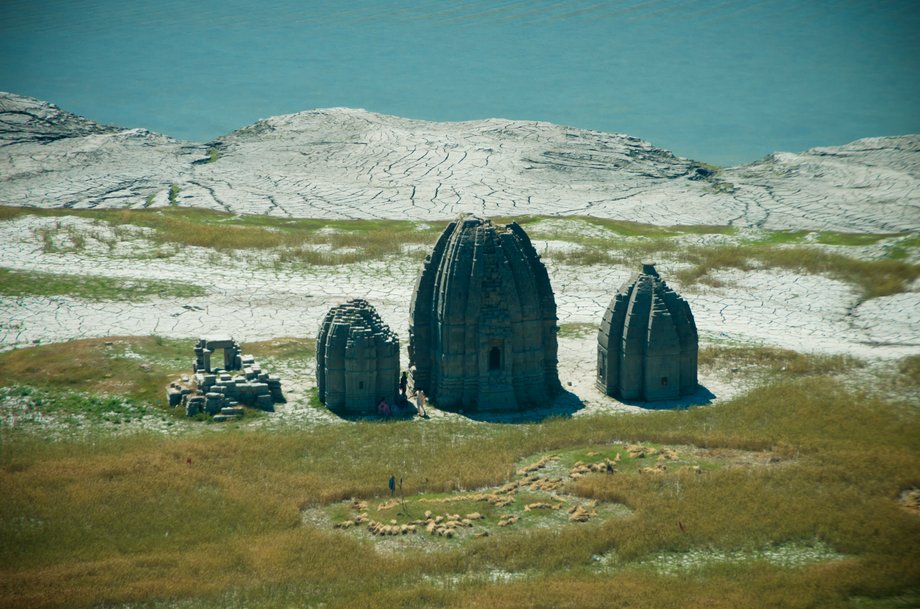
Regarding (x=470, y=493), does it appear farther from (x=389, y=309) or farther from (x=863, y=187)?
(x=863, y=187)

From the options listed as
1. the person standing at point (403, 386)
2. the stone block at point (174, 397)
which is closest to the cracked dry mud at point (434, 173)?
the person standing at point (403, 386)

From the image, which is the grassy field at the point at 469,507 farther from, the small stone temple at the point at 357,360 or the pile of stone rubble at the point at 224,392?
the small stone temple at the point at 357,360

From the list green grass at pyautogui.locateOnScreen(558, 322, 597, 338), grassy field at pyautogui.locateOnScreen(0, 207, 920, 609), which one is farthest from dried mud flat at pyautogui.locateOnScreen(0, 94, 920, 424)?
grassy field at pyautogui.locateOnScreen(0, 207, 920, 609)

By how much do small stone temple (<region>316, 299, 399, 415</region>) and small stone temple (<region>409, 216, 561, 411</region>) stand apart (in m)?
2.01

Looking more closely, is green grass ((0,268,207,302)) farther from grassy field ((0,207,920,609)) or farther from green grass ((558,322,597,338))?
green grass ((558,322,597,338))

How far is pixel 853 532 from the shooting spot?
22625 millimetres

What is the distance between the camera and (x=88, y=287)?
1854 inches

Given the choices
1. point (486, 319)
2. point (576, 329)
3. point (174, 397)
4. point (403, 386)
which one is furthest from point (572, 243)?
point (174, 397)

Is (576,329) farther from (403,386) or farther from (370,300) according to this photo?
(403,386)

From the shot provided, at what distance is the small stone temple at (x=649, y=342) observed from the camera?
33781mm

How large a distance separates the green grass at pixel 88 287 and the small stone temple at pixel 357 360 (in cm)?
1712

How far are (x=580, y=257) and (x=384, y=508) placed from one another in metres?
32.4

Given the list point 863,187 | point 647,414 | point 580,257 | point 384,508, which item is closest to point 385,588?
point 384,508

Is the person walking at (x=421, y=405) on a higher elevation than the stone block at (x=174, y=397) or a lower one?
lower
